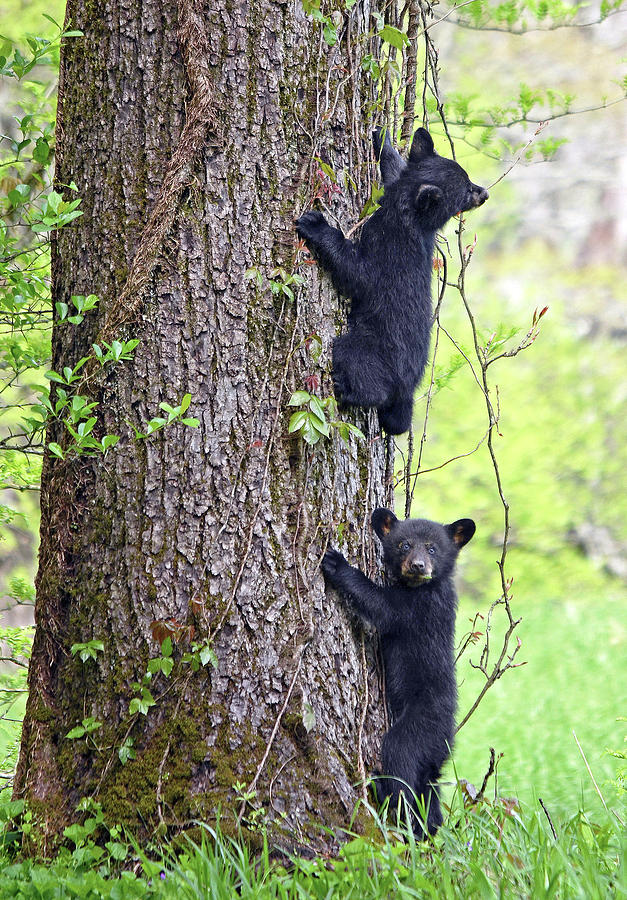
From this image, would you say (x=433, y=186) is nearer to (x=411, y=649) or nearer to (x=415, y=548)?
(x=415, y=548)

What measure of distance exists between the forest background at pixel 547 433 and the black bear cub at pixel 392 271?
0.64 meters

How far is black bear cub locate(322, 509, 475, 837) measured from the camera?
272cm

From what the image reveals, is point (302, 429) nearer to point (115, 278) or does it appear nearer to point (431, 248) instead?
point (115, 278)

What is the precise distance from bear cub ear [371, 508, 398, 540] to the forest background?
3.70ft

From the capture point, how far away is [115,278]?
260 cm

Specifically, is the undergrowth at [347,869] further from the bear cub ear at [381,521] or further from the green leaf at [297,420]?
the green leaf at [297,420]

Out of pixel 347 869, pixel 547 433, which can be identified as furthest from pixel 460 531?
pixel 547 433

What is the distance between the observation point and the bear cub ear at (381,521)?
2.91 m

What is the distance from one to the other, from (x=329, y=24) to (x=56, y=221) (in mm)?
1116

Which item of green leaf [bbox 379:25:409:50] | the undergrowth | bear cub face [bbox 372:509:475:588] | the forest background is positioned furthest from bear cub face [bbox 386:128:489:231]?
the undergrowth

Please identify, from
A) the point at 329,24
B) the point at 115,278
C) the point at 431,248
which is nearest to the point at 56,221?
the point at 115,278

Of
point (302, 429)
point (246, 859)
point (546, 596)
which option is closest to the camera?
point (246, 859)

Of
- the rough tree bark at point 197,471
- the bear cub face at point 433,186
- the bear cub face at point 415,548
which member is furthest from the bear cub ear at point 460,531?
the bear cub face at point 433,186

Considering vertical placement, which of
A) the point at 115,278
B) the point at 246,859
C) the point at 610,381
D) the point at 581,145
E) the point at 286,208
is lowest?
the point at 246,859
